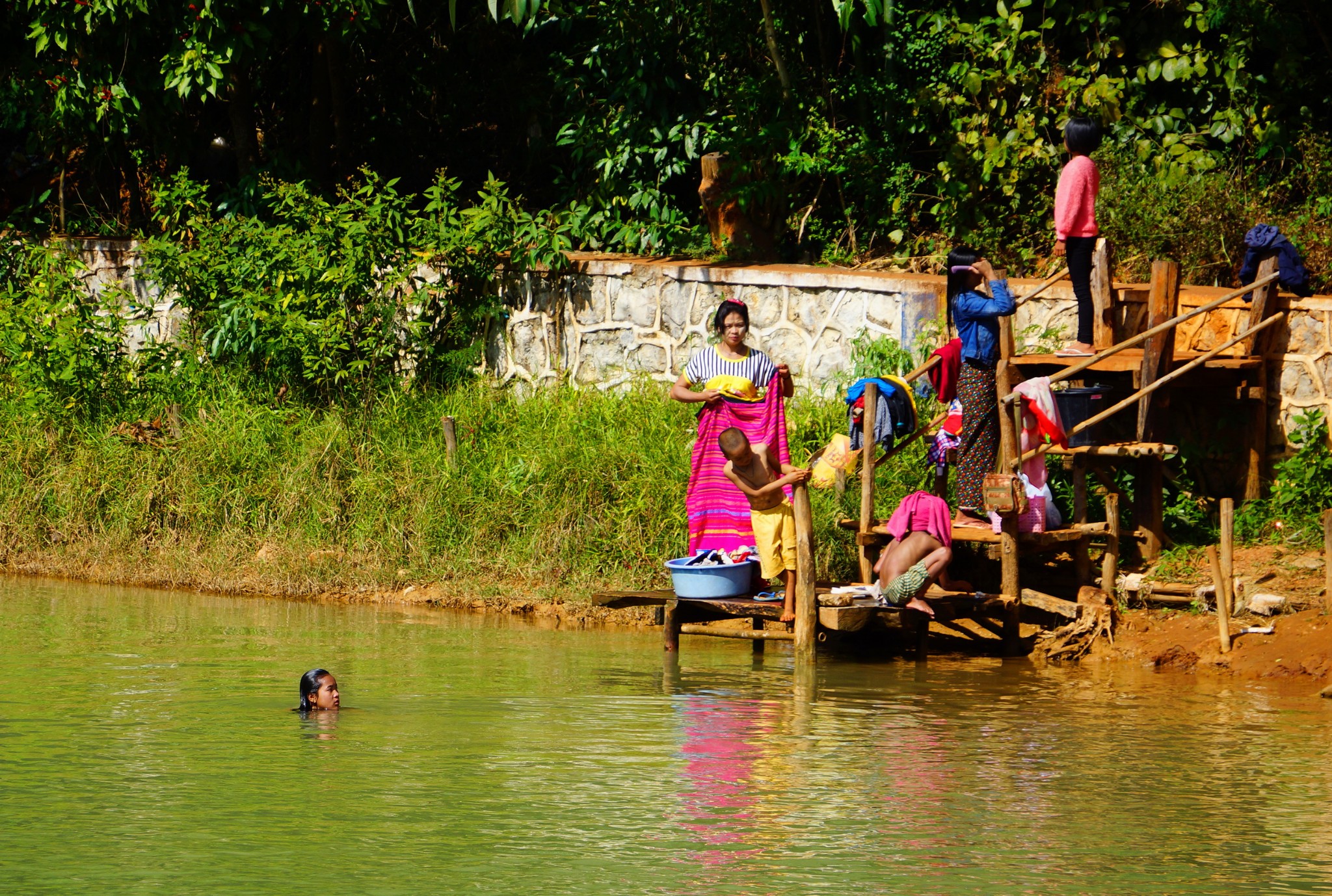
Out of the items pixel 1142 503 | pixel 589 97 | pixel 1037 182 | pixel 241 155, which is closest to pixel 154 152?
pixel 241 155

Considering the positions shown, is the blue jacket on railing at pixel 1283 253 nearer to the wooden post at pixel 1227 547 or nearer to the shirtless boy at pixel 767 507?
the wooden post at pixel 1227 547

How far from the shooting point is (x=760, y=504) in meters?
11.0

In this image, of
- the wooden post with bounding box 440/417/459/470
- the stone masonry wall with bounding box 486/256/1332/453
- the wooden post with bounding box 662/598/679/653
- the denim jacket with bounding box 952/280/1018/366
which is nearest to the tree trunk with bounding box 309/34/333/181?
the stone masonry wall with bounding box 486/256/1332/453

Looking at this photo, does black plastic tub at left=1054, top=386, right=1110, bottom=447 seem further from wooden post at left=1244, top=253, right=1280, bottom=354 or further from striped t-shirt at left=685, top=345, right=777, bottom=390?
striped t-shirt at left=685, top=345, right=777, bottom=390

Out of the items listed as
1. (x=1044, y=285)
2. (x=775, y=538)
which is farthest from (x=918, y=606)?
(x=1044, y=285)

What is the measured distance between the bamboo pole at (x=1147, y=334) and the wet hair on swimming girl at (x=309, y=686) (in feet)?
15.4

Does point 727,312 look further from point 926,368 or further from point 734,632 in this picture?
point 734,632

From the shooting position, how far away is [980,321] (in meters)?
11.4

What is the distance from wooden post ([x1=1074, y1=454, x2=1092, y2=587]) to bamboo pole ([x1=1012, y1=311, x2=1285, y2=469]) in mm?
252

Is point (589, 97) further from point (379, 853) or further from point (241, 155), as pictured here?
point (379, 853)

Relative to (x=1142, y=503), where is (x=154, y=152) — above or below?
above

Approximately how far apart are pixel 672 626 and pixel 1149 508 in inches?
134

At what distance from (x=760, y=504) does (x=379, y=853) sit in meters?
4.76

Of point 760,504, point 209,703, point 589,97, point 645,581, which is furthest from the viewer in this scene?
point 589,97
